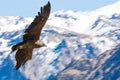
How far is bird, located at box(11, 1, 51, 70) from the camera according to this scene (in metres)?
13.7

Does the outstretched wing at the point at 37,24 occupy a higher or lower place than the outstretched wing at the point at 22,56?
higher

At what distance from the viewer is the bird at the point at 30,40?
538 inches

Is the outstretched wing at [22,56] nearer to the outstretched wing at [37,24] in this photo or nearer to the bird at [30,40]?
the bird at [30,40]

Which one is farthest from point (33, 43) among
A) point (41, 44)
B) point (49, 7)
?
point (49, 7)

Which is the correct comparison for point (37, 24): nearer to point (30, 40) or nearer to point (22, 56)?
point (30, 40)

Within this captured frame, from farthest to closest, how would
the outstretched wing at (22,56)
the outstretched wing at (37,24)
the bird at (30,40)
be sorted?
the outstretched wing at (37,24)
the outstretched wing at (22,56)
the bird at (30,40)

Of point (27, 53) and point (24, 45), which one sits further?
point (27, 53)

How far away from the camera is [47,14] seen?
47.2ft

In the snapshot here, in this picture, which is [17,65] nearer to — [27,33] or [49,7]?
[27,33]

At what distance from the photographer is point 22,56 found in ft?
46.7

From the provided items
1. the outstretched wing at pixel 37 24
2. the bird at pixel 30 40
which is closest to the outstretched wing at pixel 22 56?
the bird at pixel 30 40

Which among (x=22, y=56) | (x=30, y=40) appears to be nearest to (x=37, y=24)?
(x=30, y=40)

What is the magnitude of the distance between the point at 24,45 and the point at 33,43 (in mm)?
357

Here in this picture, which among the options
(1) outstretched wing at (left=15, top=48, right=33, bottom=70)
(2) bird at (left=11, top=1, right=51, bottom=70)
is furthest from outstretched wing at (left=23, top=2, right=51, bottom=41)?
(1) outstretched wing at (left=15, top=48, right=33, bottom=70)
